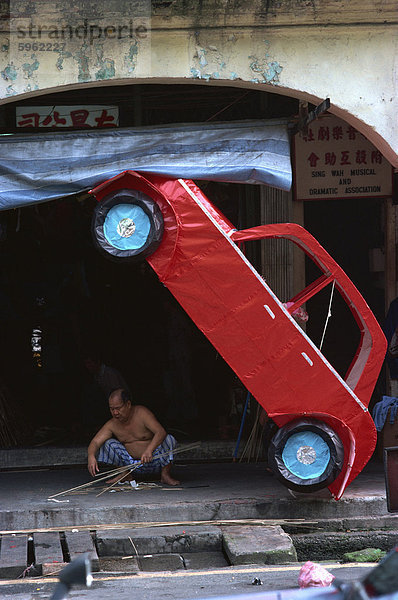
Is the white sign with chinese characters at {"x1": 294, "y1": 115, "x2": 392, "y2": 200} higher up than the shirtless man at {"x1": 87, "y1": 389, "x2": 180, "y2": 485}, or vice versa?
the white sign with chinese characters at {"x1": 294, "y1": 115, "x2": 392, "y2": 200}

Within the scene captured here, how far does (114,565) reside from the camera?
21.9 ft

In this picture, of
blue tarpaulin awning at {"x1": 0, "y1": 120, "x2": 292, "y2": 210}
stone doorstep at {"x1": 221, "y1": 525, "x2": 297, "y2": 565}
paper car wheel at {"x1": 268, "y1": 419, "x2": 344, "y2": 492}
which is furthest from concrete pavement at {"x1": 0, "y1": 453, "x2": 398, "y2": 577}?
blue tarpaulin awning at {"x1": 0, "y1": 120, "x2": 292, "y2": 210}

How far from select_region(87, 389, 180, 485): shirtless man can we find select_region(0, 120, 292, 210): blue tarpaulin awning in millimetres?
2164

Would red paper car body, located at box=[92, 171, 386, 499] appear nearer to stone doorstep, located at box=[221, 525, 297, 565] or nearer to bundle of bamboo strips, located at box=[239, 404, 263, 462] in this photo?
stone doorstep, located at box=[221, 525, 297, 565]

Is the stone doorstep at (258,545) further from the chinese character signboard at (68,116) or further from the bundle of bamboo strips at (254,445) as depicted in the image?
the chinese character signboard at (68,116)

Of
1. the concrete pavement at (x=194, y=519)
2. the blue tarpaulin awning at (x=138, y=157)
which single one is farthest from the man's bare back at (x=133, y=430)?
the blue tarpaulin awning at (x=138, y=157)

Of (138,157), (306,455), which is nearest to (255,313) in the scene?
(306,455)

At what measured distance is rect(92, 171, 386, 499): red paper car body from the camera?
7242 millimetres

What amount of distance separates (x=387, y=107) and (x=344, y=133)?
2003 mm

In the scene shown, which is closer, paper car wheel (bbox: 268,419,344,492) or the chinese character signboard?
paper car wheel (bbox: 268,419,344,492)

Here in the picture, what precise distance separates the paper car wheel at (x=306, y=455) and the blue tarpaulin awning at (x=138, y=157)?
2.10m

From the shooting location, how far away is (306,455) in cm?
732

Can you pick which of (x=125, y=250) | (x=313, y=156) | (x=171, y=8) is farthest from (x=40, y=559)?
(x=313, y=156)

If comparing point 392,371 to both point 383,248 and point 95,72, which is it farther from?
point 95,72
